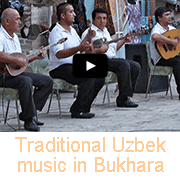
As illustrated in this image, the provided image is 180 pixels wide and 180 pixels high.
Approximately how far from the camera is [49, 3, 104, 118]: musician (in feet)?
15.5

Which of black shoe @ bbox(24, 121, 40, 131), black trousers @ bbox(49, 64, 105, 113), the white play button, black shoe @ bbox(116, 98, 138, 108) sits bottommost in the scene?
black shoe @ bbox(116, 98, 138, 108)

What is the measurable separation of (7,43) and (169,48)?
9.64 feet

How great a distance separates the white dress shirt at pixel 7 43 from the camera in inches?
158

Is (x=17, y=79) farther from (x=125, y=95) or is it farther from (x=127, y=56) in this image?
(x=127, y=56)

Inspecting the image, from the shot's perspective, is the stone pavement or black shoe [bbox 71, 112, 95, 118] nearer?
the stone pavement

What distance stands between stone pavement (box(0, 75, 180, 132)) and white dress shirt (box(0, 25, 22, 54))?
0.77 metres

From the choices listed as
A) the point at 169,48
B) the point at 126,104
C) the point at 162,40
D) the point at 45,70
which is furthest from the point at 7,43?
the point at 169,48

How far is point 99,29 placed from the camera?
5582 millimetres

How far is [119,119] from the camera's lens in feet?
15.7

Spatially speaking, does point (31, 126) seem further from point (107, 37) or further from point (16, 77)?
point (107, 37)

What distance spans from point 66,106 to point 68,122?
4.64 ft

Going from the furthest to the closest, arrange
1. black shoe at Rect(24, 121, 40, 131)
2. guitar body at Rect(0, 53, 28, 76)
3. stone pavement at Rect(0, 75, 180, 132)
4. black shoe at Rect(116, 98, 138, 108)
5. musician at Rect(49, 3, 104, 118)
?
black shoe at Rect(116, 98, 138, 108), musician at Rect(49, 3, 104, 118), stone pavement at Rect(0, 75, 180, 132), black shoe at Rect(24, 121, 40, 131), guitar body at Rect(0, 53, 28, 76)

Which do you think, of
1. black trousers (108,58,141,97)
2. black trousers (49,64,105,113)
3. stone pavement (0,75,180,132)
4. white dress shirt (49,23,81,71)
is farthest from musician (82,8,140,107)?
black trousers (49,64,105,113)

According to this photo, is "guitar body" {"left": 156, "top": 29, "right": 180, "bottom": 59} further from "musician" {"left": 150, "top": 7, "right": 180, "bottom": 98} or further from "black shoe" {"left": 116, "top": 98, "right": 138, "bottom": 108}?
"black shoe" {"left": 116, "top": 98, "right": 138, "bottom": 108}
